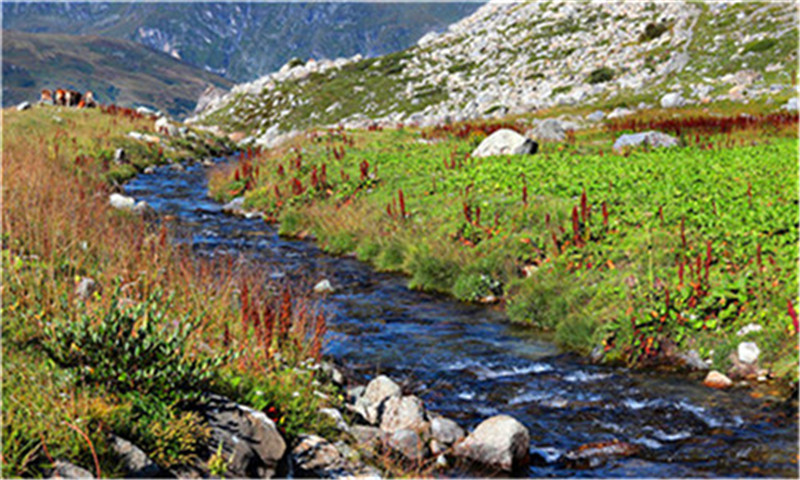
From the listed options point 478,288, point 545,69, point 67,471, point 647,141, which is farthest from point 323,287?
point 545,69

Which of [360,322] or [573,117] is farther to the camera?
[573,117]

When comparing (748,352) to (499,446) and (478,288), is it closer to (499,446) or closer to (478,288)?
(499,446)

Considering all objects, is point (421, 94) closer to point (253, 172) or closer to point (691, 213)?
point (253, 172)

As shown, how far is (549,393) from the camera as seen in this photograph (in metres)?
8.79

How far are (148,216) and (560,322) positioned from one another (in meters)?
12.4

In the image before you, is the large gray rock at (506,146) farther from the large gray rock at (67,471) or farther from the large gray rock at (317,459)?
the large gray rock at (67,471)

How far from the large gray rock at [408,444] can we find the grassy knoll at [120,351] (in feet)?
2.84

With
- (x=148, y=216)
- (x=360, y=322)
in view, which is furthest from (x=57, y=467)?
(x=148, y=216)

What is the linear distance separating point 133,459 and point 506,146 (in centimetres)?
2193

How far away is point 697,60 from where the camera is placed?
200 ft

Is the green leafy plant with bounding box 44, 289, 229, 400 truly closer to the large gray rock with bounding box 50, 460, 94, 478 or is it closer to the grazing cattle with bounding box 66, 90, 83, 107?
the large gray rock with bounding box 50, 460, 94, 478

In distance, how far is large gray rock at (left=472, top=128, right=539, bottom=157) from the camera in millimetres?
25078

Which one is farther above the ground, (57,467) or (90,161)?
(90,161)

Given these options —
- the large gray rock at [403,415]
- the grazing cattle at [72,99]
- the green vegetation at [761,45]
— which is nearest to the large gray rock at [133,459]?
the large gray rock at [403,415]
